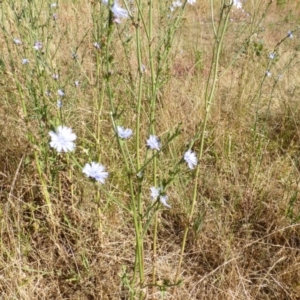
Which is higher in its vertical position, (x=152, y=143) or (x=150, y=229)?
(x=152, y=143)

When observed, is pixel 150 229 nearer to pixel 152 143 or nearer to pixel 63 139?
pixel 152 143

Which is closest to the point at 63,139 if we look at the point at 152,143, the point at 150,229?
the point at 152,143

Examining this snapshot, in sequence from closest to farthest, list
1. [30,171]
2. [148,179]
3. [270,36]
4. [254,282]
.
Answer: [254,282]
[30,171]
[148,179]
[270,36]

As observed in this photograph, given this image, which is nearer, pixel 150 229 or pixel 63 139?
pixel 63 139

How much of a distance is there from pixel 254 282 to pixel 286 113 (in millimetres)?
1381

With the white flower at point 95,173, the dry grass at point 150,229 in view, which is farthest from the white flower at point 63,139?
the dry grass at point 150,229

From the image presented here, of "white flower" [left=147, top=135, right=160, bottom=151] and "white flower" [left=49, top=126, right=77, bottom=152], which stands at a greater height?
"white flower" [left=49, top=126, right=77, bottom=152]

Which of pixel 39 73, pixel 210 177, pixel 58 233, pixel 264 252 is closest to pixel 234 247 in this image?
pixel 264 252

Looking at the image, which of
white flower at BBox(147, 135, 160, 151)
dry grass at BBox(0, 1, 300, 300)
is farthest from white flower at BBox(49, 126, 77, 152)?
dry grass at BBox(0, 1, 300, 300)

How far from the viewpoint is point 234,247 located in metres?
1.63

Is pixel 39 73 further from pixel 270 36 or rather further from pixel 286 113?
pixel 270 36

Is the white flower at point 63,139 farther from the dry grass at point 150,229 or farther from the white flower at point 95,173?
the dry grass at point 150,229

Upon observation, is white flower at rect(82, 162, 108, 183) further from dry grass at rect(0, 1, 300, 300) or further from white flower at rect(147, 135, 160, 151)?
dry grass at rect(0, 1, 300, 300)

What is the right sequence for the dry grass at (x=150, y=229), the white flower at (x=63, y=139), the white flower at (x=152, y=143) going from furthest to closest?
the dry grass at (x=150, y=229) < the white flower at (x=152, y=143) < the white flower at (x=63, y=139)
